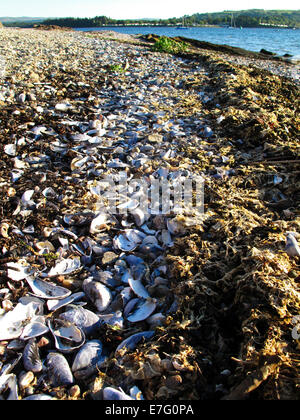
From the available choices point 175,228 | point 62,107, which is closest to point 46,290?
point 175,228

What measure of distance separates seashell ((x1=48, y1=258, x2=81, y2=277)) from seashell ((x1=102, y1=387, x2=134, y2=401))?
108cm

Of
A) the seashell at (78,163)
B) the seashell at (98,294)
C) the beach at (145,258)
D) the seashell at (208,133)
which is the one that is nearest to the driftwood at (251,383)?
the beach at (145,258)

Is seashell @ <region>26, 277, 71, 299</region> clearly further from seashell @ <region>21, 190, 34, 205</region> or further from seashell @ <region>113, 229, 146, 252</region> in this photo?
seashell @ <region>21, 190, 34, 205</region>

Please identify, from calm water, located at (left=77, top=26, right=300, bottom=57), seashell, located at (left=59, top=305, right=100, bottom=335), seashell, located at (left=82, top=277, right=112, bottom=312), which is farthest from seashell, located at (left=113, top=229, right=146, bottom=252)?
calm water, located at (left=77, top=26, right=300, bottom=57)

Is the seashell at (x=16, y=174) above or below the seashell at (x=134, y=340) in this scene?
above

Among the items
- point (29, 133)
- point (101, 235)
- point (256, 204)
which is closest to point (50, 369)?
point (101, 235)

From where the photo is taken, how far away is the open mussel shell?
187 centimetres

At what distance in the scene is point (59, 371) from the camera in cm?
172

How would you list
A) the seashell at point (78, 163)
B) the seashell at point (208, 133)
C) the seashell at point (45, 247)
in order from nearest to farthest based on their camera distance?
the seashell at point (45, 247) < the seashell at point (78, 163) < the seashell at point (208, 133)

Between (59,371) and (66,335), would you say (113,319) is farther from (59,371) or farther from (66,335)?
(59,371)

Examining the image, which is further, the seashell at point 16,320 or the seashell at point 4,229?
the seashell at point 4,229

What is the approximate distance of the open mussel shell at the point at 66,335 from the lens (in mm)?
1874

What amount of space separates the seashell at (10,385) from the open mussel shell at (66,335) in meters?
0.30

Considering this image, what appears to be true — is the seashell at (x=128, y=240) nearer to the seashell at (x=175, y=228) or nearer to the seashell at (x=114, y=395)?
the seashell at (x=175, y=228)
